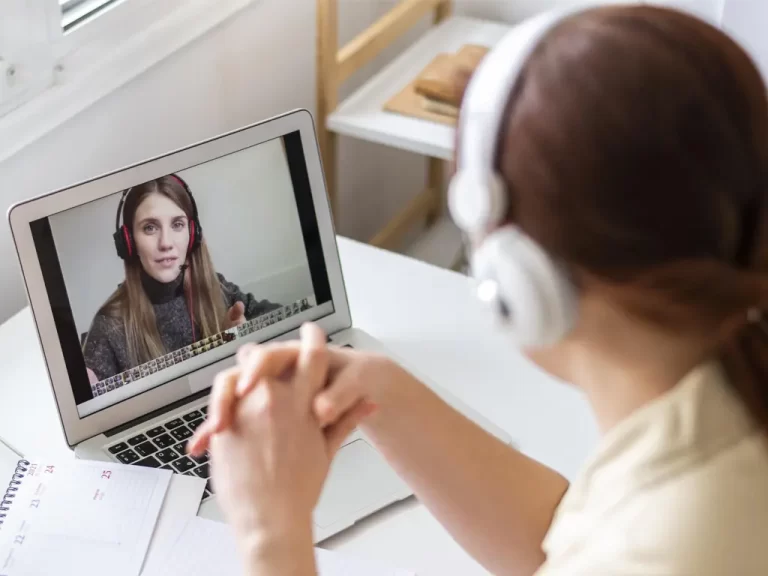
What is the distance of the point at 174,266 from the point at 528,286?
1.66 feet

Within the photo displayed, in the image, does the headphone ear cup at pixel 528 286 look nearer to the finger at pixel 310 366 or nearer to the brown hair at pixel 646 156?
the brown hair at pixel 646 156

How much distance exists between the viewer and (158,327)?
91cm

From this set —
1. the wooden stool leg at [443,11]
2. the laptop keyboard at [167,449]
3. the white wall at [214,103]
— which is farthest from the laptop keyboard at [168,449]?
the wooden stool leg at [443,11]

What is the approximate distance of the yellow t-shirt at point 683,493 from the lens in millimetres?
514

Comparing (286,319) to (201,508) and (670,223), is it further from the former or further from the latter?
(670,223)

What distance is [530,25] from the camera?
0.50 metres

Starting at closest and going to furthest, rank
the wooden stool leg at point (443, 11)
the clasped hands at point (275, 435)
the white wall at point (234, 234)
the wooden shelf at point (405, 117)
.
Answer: the clasped hands at point (275, 435), the white wall at point (234, 234), the wooden shelf at point (405, 117), the wooden stool leg at point (443, 11)

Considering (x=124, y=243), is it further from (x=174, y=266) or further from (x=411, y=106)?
(x=411, y=106)

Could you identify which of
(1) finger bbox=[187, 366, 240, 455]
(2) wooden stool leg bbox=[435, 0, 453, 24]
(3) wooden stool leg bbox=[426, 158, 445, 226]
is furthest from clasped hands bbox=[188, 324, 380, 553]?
(3) wooden stool leg bbox=[426, 158, 445, 226]

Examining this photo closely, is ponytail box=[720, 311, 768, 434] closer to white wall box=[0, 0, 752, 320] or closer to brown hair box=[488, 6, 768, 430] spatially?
brown hair box=[488, 6, 768, 430]

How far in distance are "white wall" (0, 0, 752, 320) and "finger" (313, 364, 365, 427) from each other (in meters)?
0.57

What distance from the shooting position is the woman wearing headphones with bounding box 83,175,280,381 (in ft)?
2.90

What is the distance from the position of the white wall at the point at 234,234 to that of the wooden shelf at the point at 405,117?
1.23 ft

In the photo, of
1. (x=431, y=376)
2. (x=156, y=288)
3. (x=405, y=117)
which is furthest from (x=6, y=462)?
(x=405, y=117)
